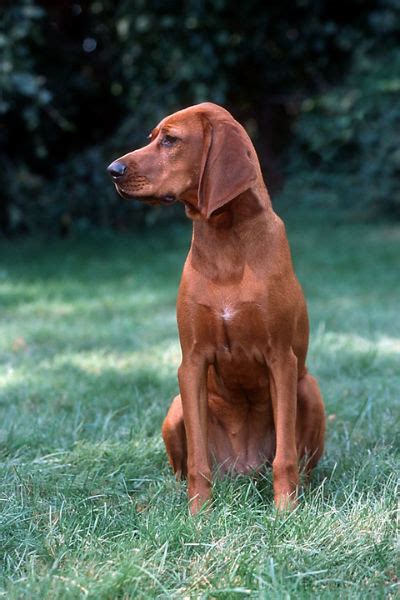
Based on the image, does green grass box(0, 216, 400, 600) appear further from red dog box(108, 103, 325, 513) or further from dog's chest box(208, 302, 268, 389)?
dog's chest box(208, 302, 268, 389)

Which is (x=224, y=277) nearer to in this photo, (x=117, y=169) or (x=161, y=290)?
(x=117, y=169)

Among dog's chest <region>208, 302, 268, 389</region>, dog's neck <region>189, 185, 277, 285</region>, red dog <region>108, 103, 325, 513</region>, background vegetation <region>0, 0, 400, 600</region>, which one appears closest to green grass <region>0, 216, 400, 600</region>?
background vegetation <region>0, 0, 400, 600</region>

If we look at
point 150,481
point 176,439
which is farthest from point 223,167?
point 150,481

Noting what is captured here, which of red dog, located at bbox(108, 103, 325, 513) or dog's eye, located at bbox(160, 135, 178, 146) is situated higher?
dog's eye, located at bbox(160, 135, 178, 146)

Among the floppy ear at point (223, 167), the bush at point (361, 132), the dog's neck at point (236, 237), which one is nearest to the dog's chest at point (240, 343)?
the dog's neck at point (236, 237)

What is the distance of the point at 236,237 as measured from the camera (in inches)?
121

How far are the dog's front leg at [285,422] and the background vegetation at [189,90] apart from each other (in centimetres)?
673

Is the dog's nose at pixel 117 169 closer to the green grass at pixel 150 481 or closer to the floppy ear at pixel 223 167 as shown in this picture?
the floppy ear at pixel 223 167

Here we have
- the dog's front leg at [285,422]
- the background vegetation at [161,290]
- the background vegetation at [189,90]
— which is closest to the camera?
the background vegetation at [161,290]

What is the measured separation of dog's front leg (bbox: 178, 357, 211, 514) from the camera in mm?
3115

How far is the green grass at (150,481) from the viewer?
2.39 m

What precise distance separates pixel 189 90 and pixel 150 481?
25.9ft

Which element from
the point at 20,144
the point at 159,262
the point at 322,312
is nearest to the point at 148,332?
the point at 322,312

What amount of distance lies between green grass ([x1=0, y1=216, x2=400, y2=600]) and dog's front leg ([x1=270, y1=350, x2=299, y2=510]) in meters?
0.09
